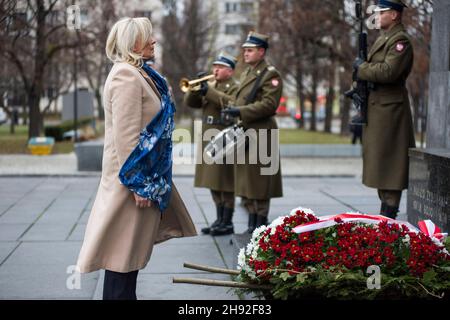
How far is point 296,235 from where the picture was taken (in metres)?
4.41

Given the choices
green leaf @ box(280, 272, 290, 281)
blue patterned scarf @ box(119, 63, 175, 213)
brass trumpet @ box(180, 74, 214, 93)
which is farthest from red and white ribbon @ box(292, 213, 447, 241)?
brass trumpet @ box(180, 74, 214, 93)

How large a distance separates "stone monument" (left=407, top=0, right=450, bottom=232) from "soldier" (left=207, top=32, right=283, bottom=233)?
1.52 meters

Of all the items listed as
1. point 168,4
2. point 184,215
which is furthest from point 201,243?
point 168,4

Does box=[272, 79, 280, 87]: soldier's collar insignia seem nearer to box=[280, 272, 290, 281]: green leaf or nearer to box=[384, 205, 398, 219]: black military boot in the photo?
box=[384, 205, 398, 219]: black military boot

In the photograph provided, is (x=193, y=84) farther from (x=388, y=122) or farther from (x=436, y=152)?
(x=436, y=152)

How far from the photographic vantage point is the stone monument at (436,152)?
6.13 m

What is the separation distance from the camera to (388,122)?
705 centimetres

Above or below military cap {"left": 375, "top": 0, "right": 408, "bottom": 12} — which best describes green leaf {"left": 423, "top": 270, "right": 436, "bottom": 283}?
below

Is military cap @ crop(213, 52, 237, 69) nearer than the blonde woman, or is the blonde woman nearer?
the blonde woman

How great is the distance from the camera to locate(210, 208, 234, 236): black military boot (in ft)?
27.4

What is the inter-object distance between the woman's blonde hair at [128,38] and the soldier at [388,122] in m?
3.10

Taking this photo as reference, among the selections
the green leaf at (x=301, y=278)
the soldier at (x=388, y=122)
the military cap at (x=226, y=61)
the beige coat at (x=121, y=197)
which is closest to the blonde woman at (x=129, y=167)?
the beige coat at (x=121, y=197)

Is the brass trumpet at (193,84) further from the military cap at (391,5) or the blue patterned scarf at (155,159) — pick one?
the blue patterned scarf at (155,159)
